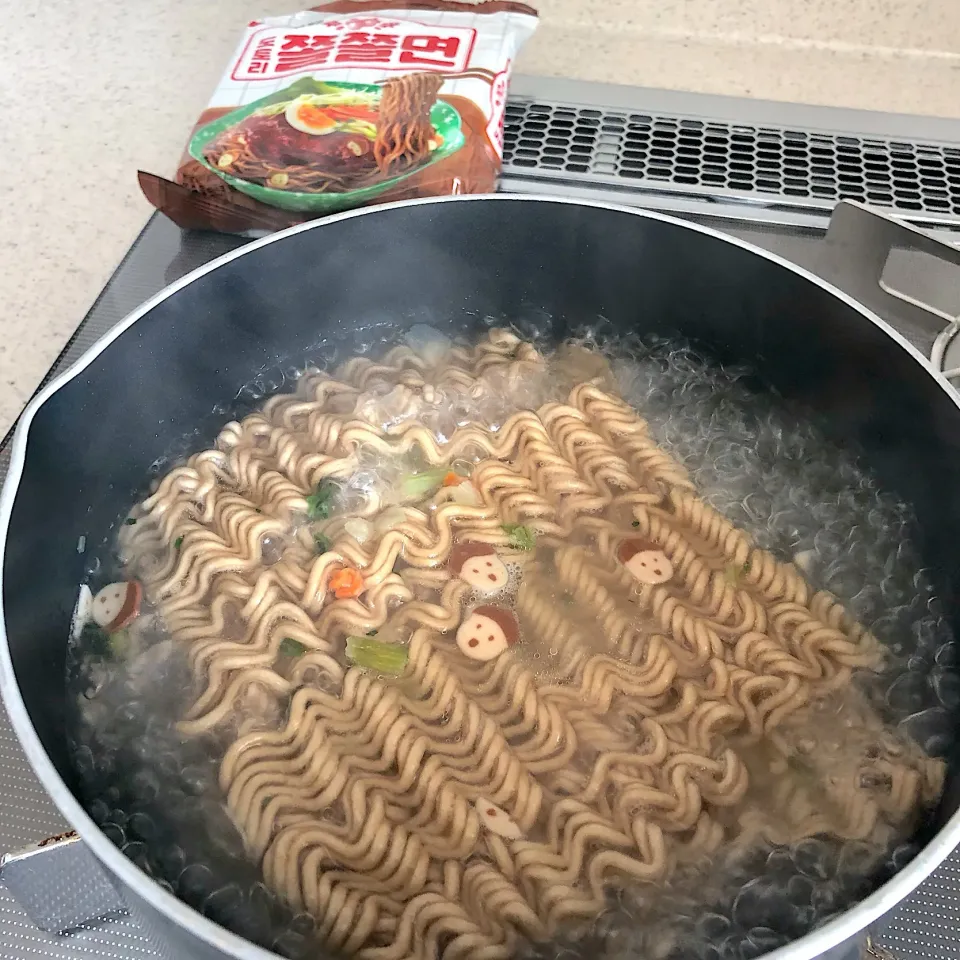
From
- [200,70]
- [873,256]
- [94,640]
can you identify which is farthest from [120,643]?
[200,70]

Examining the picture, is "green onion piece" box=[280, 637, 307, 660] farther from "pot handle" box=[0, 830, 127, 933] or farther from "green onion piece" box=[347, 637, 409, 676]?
"pot handle" box=[0, 830, 127, 933]

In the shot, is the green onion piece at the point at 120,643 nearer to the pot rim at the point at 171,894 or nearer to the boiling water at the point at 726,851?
the boiling water at the point at 726,851

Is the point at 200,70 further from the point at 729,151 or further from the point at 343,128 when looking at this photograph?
the point at 729,151

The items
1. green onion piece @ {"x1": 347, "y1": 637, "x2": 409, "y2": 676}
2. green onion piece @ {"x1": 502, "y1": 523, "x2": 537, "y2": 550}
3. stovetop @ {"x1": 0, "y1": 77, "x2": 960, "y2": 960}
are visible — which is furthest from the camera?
stovetop @ {"x1": 0, "y1": 77, "x2": 960, "y2": 960}

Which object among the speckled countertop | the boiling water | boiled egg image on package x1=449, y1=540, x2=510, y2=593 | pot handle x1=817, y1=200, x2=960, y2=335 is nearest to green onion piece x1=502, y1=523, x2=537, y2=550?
boiled egg image on package x1=449, y1=540, x2=510, y2=593

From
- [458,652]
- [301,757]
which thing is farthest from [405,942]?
[458,652]

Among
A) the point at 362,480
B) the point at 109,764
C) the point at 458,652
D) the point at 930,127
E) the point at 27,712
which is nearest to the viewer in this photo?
the point at 27,712

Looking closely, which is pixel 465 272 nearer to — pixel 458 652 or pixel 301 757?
pixel 458 652
